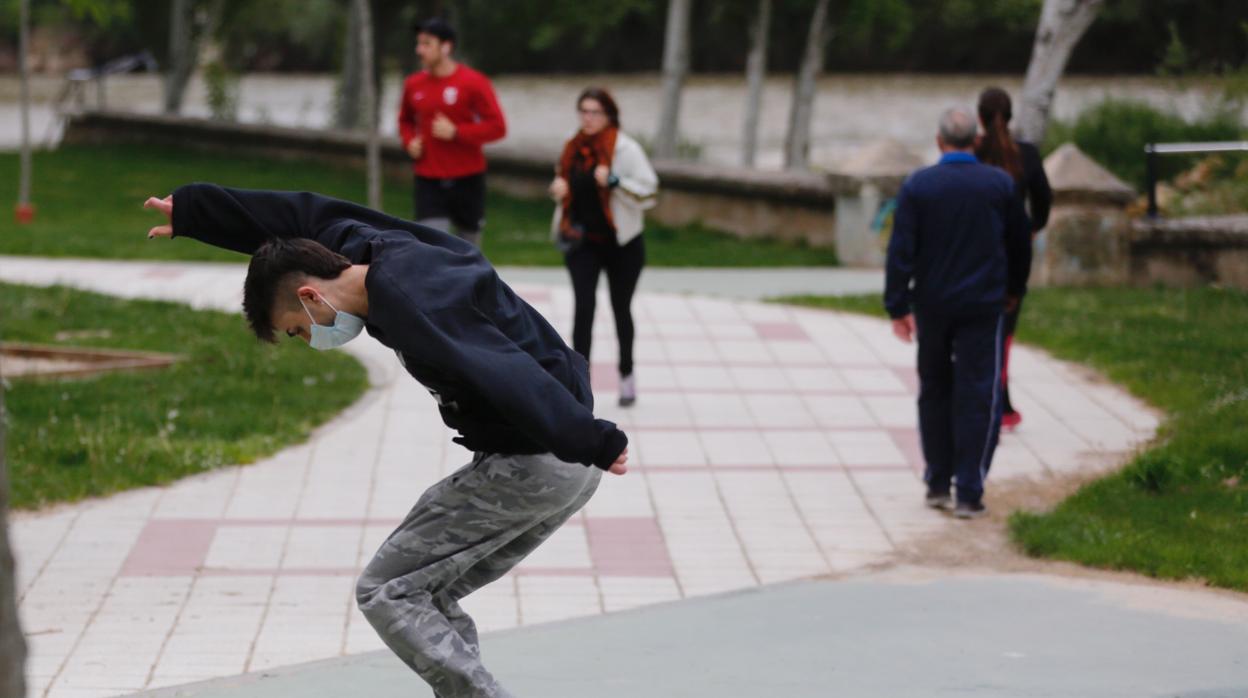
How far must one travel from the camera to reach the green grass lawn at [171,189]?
17.1 m

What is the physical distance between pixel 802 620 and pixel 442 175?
569 cm

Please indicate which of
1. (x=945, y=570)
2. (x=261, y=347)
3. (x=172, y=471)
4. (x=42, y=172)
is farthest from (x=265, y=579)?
(x=42, y=172)

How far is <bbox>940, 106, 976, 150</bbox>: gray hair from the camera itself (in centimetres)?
796

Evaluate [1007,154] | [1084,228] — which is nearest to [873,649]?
[1007,154]

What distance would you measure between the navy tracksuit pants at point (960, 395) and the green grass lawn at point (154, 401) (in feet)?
10.7

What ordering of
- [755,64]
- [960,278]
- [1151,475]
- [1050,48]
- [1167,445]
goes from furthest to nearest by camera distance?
[755,64] → [1050,48] → [1167,445] → [1151,475] → [960,278]

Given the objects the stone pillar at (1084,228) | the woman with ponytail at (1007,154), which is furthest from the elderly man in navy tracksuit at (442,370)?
the stone pillar at (1084,228)

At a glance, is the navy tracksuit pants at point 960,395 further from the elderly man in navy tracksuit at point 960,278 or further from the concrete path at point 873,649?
the concrete path at point 873,649

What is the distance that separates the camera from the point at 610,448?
4172 mm

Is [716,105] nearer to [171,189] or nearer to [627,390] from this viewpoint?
[171,189]

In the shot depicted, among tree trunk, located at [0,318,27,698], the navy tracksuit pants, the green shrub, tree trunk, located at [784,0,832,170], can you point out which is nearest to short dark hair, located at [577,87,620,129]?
the navy tracksuit pants

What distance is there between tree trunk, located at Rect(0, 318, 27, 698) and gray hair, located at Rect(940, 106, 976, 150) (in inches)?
219

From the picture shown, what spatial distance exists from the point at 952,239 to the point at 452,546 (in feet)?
12.8

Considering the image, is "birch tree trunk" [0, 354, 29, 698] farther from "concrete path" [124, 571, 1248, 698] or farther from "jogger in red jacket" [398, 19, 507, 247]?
"jogger in red jacket" [398, 19, 507, 247]
